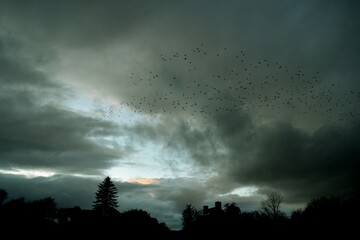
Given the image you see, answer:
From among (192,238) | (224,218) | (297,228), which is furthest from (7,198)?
(297,228)

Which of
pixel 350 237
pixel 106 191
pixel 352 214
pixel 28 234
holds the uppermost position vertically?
pixel 106 191

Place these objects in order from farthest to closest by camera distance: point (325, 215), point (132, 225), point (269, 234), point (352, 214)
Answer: point (132, 225), point (269, 234), point (325, 215), point (352, 214)

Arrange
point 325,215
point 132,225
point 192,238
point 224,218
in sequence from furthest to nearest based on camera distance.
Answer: point 192,238
point 224,218
point 132,225
point 325,215

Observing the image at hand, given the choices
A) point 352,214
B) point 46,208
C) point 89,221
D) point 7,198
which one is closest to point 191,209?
point 46,208

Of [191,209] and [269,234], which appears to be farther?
[191,209]

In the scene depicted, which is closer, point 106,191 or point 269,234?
point 269,234

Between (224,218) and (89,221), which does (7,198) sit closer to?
(89,221)

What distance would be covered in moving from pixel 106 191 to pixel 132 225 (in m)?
38.1

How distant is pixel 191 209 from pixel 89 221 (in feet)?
202

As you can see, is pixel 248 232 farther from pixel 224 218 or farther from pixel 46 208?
pixel 46 208

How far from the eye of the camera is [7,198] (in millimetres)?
72625

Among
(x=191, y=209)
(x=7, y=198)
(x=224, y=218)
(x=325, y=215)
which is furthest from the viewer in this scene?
(x=191, y=209)

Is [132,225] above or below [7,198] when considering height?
below

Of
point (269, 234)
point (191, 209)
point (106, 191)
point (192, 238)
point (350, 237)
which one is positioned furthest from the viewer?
point (191, 209)
